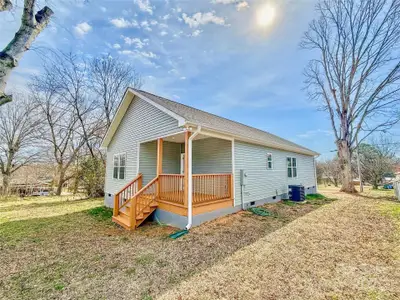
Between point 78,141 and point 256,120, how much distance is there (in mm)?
19528

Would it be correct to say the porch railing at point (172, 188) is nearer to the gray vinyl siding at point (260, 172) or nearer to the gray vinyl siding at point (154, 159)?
the gray vinyl siding at point (154, 159)

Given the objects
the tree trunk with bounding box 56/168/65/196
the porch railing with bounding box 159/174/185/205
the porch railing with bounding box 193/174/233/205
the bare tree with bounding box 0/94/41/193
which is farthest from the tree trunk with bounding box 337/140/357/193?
the bare tree with bounding box 0/94/41/193

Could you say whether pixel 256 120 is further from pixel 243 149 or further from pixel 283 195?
pixel 243 149

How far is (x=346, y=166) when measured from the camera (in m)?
14.2

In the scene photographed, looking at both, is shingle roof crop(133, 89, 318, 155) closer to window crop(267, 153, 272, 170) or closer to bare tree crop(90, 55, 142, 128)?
window crop(267, 153, 272, 170)

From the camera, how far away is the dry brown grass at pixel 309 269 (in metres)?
2.85

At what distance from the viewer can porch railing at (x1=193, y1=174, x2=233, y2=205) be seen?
645 centimetres

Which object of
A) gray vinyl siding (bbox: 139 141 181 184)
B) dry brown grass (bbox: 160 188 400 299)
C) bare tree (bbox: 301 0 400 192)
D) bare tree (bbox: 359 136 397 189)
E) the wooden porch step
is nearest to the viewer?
dry brown grass (bbox: 160 188 400 299)

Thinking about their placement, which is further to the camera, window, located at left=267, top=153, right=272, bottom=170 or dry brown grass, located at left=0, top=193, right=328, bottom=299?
window, located at left=267, top=153, right=272, bottom=170

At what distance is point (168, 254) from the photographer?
14.0 ft

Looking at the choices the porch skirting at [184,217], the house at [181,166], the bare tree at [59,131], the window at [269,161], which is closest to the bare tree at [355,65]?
the house at [181,166]

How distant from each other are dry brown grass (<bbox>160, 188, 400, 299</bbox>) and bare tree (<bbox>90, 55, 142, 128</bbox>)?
16.9m

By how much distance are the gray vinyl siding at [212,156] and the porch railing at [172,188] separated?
2333 mm

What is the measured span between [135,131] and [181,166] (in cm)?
279
